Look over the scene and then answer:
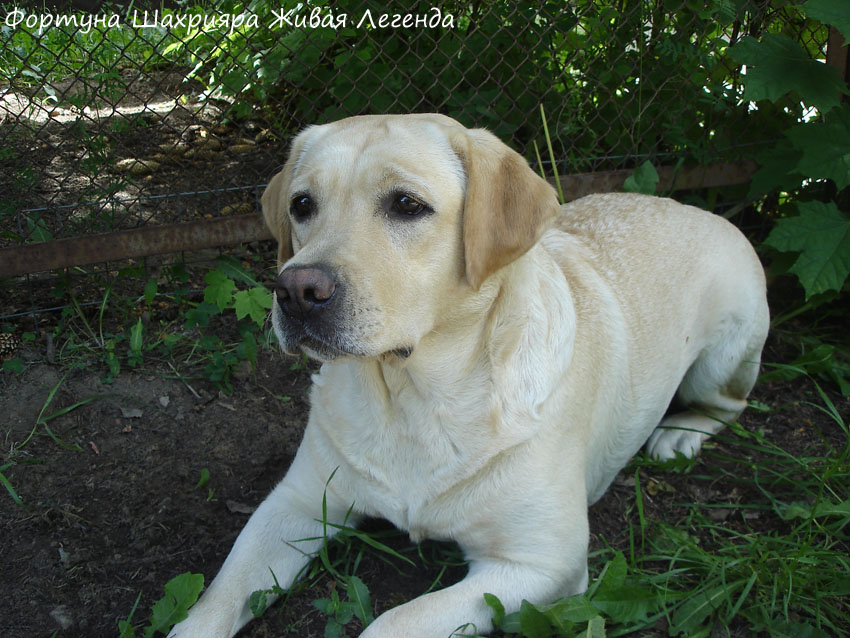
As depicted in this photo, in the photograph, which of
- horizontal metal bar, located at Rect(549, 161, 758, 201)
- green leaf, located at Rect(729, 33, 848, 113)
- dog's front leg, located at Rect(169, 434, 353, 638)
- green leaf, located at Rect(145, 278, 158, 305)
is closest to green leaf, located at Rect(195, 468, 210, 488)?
dog's front leg, located at Rect(169, 434, 353, 638)

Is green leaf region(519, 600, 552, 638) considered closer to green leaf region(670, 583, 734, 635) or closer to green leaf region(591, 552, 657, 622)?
green leaf region(591, 552, 657, 622)

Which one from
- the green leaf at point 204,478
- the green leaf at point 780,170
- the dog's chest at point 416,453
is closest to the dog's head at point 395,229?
the dog's chest at point 416,453

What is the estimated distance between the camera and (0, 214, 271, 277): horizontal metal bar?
3.51 meters

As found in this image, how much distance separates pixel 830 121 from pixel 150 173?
3414mm

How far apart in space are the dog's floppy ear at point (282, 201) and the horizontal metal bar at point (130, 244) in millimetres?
1135

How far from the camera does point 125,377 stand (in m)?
3.52

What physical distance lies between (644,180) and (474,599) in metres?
2.51

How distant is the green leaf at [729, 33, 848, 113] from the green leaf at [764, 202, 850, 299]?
1.52 feet

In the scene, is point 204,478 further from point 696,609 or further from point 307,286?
point 696,609

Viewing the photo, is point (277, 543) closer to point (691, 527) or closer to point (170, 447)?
point (170, 447)

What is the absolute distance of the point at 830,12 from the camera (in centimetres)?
318

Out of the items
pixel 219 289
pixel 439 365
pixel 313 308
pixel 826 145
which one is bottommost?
pixel 219 289

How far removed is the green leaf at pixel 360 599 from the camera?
240cm

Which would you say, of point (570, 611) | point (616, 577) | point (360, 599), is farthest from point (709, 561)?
point (360, 599)
